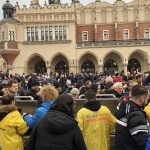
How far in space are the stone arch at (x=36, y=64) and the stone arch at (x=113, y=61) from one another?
7869 millimetres

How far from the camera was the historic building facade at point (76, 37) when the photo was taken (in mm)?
52844

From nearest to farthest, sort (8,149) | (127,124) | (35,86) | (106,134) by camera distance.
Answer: (127,124) < (8,149) < (106,134) < (35,86)

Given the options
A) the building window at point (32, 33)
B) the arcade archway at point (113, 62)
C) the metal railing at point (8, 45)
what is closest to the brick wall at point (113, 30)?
the arcade archway at point (113, 62)

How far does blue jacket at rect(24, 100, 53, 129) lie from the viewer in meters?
6.69

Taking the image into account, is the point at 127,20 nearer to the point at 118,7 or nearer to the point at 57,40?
the point at 118,7

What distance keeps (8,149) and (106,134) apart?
5.33ft

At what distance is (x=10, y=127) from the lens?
6.50 meters

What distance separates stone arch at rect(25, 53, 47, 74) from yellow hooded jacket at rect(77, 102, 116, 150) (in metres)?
47.0

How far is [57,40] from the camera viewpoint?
5359 centimetres

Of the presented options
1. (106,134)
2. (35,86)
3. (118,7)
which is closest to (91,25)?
(118,7)

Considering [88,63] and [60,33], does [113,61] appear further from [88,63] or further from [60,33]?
[60,33]

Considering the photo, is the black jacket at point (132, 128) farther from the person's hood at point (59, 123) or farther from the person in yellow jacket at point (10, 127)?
the person in yellow jacket at point (10, 127)

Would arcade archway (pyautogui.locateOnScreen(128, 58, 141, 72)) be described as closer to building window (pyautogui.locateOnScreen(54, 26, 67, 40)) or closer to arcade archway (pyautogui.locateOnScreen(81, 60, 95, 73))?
arcade archway (pyautogui.locateOnScreen(81, 60, 95, 73))

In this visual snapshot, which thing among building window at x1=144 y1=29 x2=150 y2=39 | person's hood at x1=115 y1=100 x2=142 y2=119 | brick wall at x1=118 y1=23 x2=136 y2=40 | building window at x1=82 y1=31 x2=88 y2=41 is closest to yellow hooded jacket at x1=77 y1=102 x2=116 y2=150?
person's hood at x1=115 y1=100 x2=142 y2=119
